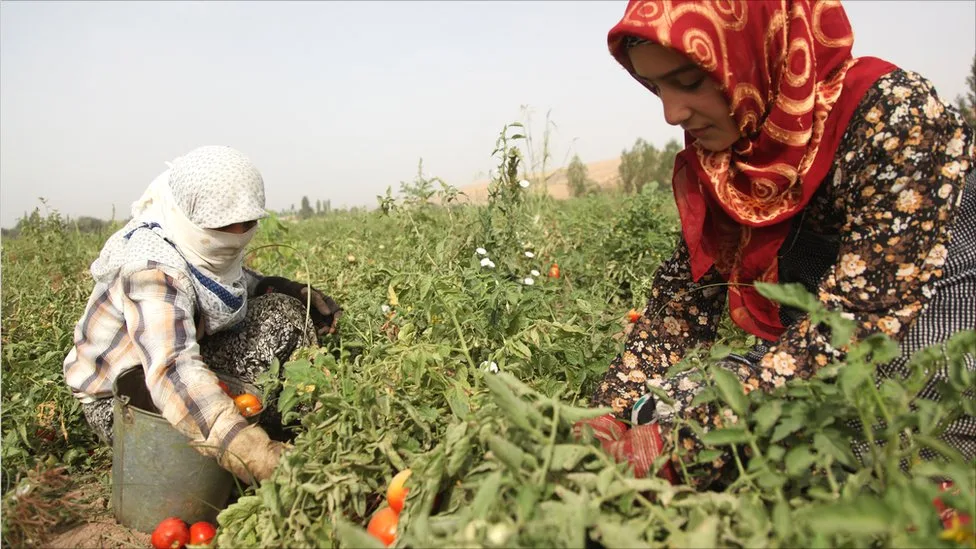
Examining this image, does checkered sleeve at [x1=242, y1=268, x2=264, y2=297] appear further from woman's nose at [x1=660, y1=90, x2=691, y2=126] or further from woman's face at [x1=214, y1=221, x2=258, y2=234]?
woman's nose at [x1=660, y1=90, x2=691, y2=126]

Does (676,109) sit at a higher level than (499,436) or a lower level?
higher

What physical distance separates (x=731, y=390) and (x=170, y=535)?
153cm

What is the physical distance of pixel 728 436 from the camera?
3.89ft

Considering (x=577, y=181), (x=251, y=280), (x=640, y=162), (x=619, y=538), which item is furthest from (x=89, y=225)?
(x=640, y=162)

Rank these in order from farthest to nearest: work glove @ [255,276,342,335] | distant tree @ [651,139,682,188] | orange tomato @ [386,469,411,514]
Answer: distant tree @ [651,139,682,188]
work glove @ [255,276,342,335]
orange tomato @ [386,469,411,514]

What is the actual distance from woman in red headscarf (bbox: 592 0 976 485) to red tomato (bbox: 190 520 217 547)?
3.62 ft

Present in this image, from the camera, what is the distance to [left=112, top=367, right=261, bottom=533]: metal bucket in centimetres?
193

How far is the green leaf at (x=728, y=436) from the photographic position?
118 centimetres

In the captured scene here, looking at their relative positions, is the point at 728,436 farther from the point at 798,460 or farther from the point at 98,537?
the point at 98,537

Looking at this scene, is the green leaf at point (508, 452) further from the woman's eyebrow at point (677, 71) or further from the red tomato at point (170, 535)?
the red tomato at point (170, 535)

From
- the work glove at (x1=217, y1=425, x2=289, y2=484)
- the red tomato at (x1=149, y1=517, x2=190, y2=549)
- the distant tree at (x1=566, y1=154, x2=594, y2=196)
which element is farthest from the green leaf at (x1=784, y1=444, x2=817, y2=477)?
the distant tree at (x1=566, y1=154, x2=594, y2=196)

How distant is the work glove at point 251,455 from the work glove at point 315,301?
2.91 feet

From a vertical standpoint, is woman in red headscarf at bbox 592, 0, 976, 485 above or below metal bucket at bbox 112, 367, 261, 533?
above

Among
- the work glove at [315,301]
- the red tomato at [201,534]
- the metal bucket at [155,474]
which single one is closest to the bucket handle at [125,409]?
the metal bucket at [155,474]
